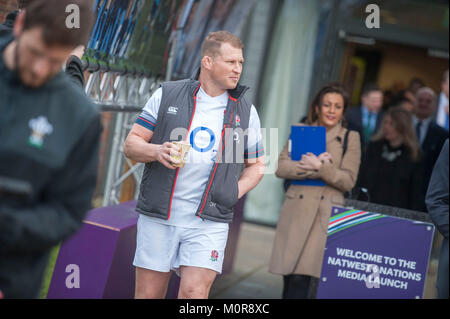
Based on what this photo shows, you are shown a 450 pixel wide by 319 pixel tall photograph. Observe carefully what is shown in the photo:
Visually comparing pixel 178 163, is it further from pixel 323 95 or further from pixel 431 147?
pixel 431 147

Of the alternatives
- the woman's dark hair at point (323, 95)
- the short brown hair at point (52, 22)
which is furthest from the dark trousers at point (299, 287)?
the short brown hair at point (52, 22)

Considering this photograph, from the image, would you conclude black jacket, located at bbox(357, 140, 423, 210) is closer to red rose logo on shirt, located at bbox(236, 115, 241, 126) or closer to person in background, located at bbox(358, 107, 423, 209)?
person in background, located at bbox(358, 107, 423, 209)

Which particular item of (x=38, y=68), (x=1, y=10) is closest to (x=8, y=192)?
(x=38, y=68)

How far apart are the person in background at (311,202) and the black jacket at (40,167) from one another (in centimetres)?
325

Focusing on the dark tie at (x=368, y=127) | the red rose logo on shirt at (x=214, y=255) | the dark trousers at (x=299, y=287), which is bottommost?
the dark trousers at (x=299, y=287)

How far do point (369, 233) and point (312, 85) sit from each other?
609 centimetres

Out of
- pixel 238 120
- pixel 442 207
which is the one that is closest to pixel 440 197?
pixel 442 207

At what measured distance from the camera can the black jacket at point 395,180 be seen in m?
6.07

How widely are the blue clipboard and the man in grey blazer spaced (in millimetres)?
1491

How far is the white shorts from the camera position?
3.69 meters

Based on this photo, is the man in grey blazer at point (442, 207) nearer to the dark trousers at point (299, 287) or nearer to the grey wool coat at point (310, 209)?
the grey wool coat at point (310, 209)

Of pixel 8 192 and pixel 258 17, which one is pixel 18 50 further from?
pixel 258 17

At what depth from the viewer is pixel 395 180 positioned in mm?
6102

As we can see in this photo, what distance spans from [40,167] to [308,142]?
11.0 ft
